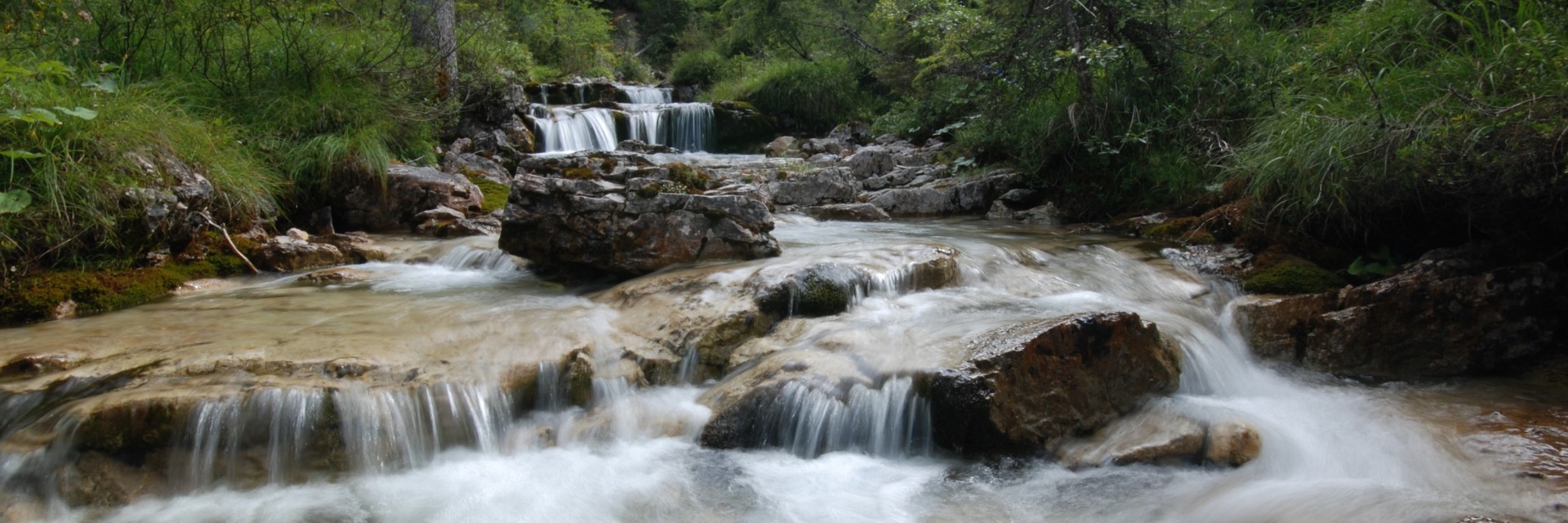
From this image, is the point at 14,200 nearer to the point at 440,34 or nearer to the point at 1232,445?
the point at 1232,445

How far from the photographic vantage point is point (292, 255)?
5.79 m

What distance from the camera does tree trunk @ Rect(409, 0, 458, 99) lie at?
10.1 m

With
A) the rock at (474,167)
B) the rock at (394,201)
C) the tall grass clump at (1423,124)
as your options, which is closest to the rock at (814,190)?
the rock at (474,167)

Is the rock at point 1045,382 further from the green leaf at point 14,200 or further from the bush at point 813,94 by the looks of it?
the bush at point 813,94

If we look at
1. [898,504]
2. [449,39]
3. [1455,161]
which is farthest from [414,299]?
[449,39]

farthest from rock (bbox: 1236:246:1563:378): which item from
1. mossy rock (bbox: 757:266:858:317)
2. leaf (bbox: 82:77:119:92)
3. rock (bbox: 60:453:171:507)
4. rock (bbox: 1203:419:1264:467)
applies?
leaf (bbox: 82:77:119:92)

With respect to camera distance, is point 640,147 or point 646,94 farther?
point 646,94

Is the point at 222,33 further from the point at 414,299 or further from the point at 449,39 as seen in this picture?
the point at 414,299

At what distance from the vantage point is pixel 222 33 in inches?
274

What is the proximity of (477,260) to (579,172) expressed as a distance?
1022 mm

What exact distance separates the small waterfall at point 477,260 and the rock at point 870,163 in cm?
580

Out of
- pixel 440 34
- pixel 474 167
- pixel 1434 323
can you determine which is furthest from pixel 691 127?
pixel 1434 323

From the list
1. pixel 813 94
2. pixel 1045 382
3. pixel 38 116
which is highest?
Answer: pixel 813 94

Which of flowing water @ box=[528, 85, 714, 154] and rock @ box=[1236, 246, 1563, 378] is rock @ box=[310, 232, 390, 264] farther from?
rock @ box=[1236, 246, 1563, 378]
